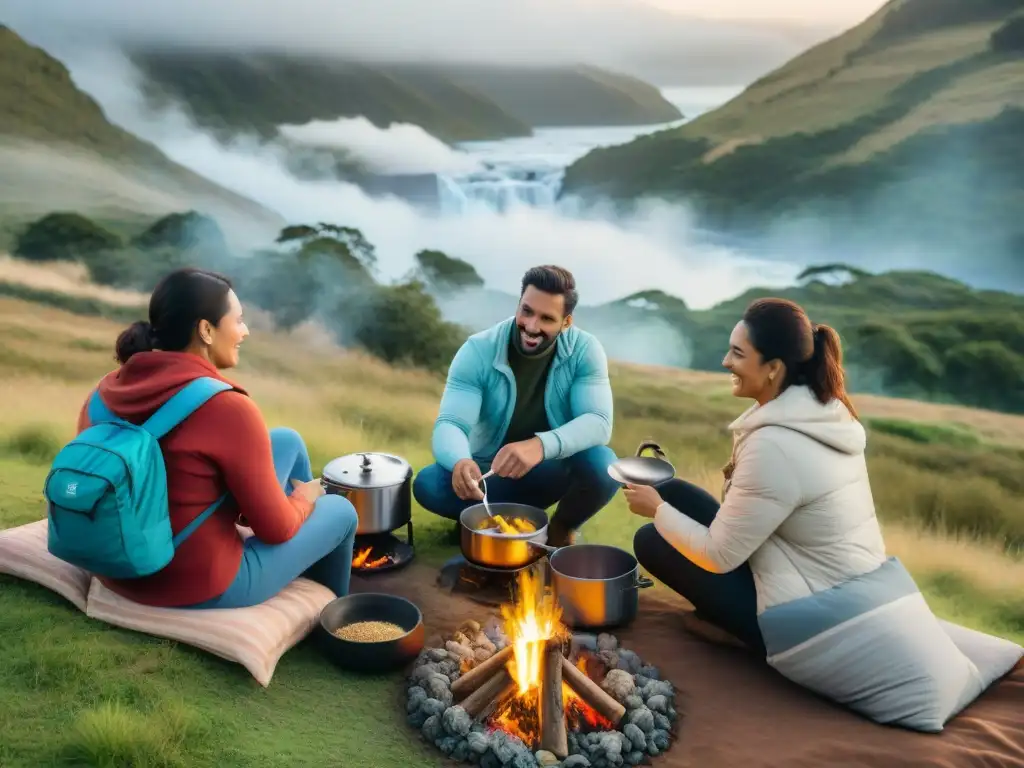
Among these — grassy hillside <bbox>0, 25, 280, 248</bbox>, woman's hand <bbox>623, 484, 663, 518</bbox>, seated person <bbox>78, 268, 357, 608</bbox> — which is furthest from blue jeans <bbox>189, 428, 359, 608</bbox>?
grassy hillside <bbox>0, 25, 280, 248</bbox>

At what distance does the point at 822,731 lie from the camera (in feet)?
9.02

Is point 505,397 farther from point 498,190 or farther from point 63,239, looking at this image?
point 63,239

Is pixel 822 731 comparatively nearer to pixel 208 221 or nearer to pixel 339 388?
pixel 339 388

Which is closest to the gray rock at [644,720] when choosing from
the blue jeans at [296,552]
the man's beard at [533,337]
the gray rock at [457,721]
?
the gray rock at [457,721]

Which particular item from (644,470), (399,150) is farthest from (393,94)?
(644,470)

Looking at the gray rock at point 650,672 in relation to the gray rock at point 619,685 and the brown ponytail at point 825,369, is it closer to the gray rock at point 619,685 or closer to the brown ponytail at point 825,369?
the gray rock at point 619,685

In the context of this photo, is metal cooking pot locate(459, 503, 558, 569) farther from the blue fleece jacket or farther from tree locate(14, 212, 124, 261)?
tree locate(14, 212, 124, 261)

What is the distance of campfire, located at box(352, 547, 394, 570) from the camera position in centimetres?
385

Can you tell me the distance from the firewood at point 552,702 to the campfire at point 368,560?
1.40 meters

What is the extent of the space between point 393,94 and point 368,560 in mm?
5205

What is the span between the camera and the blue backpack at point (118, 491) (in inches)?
96.7

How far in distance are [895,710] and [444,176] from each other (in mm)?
6321

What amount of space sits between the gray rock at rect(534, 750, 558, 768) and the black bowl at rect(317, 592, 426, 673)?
64cm

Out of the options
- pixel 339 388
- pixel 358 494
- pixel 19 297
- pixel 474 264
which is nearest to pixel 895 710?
pixel 358 494
